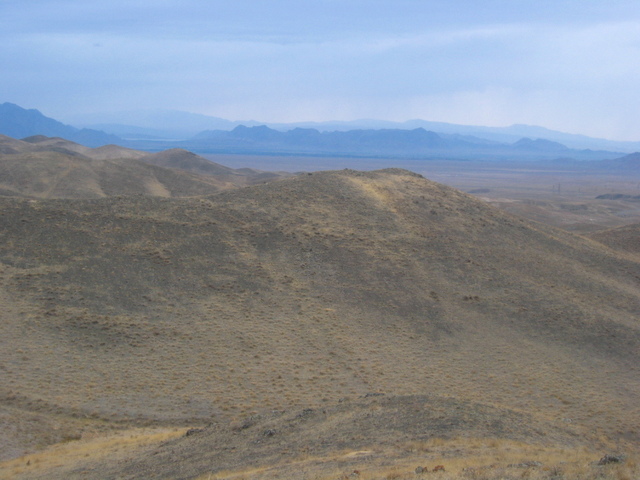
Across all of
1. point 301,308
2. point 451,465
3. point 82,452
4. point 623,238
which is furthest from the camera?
point 623,238

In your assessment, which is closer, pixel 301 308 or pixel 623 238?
pixel 301 308

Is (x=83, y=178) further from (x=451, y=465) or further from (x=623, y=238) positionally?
(x=451, y=465)

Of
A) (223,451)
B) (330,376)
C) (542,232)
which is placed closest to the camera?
(223,451)

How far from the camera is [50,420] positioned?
55.1 ft

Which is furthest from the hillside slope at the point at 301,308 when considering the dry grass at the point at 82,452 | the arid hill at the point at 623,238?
the arid hill at the point at 623,238

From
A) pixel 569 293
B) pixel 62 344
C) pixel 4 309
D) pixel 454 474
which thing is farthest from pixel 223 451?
pixel 569 293

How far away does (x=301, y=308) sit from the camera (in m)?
26.6

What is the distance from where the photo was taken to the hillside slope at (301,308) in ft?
65.2

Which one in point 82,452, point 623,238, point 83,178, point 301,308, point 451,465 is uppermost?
point 83,178

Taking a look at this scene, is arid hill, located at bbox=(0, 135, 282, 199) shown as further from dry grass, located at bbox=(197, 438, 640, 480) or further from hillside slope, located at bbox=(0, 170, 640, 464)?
dry grass, located at bbox=(197, 438, 640, 480)

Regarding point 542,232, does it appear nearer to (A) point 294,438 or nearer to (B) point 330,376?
(B) point 330,376

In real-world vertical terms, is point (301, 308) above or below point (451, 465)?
below

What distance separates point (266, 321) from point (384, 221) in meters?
13.4

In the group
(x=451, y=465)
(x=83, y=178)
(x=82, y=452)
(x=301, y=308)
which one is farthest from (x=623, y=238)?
(x=83, y=178)
